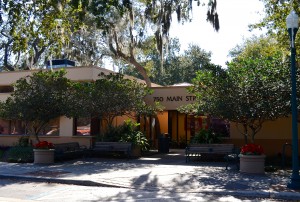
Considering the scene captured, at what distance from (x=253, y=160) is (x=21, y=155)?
10.6m

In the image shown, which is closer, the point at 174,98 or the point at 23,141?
the point at 174,98

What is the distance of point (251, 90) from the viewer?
14805mm

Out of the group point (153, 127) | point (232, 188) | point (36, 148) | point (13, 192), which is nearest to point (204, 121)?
point (153, 127)

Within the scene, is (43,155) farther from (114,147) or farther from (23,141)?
(23,141)

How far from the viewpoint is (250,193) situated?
1020cm

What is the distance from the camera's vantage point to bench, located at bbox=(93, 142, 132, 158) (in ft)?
A: 59.8

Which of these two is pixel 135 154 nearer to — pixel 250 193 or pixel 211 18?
pixel 211 18

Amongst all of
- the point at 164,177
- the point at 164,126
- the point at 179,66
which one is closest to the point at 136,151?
the point at 164,177

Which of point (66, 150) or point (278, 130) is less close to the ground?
point (278, 130)

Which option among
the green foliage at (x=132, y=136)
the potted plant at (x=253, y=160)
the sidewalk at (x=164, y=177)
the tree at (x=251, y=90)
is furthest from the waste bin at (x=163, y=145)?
the potted plant at (x=253, y=160)

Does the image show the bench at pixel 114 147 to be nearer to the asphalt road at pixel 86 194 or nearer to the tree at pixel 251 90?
the tree at pixel 251 90

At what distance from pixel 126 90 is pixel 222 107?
541cm

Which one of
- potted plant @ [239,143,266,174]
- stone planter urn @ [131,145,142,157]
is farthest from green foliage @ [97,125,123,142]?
potted plant @ [239,143,266,174]

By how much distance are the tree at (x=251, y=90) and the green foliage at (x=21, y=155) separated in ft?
27.1
